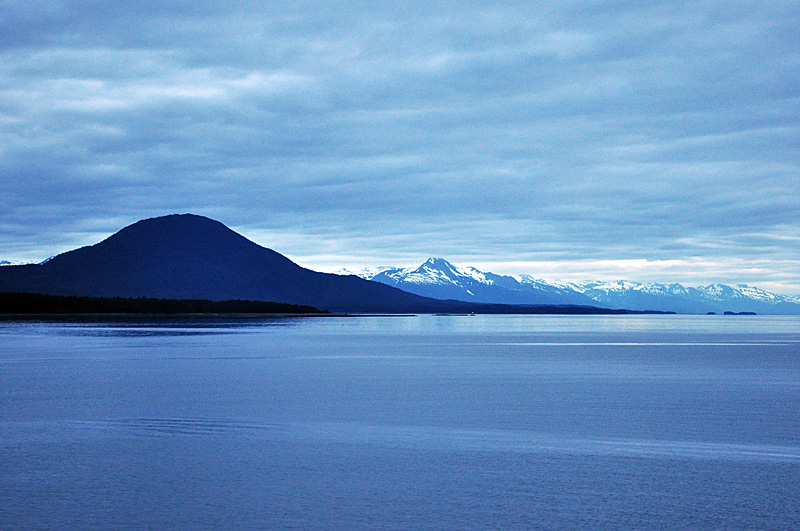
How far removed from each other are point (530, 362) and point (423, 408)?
24.5 meters

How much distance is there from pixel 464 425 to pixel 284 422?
5.38 m

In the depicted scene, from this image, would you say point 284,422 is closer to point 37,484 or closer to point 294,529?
point 37,484

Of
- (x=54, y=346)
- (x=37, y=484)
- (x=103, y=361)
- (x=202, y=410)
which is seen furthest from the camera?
(x=54, y=346)

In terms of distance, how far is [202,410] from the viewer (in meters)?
26.8

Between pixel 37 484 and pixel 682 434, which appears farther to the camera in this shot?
pixel 682 434

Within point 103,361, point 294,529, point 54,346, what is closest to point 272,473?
point 294,529

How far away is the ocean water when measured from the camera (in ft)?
46.5

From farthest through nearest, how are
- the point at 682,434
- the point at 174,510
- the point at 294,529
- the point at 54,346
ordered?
the point at 54,346 < the point at 682,434 < the point at 174,510 < the point at 294,529

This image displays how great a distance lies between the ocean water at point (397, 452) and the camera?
14.2m

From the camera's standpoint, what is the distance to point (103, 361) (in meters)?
48.8

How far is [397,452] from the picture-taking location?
1952cm

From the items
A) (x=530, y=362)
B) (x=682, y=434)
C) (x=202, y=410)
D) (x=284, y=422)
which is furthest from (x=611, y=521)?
(x=530, y=362)

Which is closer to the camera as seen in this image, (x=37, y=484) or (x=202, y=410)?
(x=37, y=484)

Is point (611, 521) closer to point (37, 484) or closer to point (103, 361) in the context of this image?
point (37, 484)
